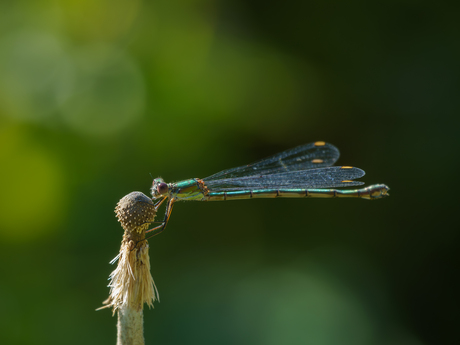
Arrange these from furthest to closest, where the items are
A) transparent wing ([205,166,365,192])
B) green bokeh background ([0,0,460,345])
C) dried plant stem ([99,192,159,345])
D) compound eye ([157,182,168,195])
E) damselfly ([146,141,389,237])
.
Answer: green bokeh background ([0,0,460,345]), transparent wing ([205,166,365,192]), damselfly ([146,141,389,237]), compound eye ([157,182,168,195]), dried plant stem ([99,192,159,345])

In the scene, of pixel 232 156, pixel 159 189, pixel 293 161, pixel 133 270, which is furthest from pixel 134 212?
pixel 232 156

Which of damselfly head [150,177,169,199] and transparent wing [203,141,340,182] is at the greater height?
transparent wing [203,141,340,182]

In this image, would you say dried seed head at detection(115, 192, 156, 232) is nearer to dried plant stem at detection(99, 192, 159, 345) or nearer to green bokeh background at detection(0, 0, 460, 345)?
dried plant stem at detection(99, 192, 159, 345)

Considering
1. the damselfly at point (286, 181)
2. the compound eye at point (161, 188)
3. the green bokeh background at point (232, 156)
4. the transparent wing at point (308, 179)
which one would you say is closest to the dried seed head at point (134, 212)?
the compound eye at point (161, 188)

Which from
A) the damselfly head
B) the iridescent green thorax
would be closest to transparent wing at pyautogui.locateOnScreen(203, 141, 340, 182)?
the iridescent green thorax

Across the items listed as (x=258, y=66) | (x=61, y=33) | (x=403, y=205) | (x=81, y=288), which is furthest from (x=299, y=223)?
(x=61, y=33)

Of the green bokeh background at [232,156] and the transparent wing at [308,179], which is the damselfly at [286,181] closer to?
the transparent wing at [308,179]

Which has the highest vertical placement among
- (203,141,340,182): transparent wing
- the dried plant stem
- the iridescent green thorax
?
(203,141,340,182): transparent wing
